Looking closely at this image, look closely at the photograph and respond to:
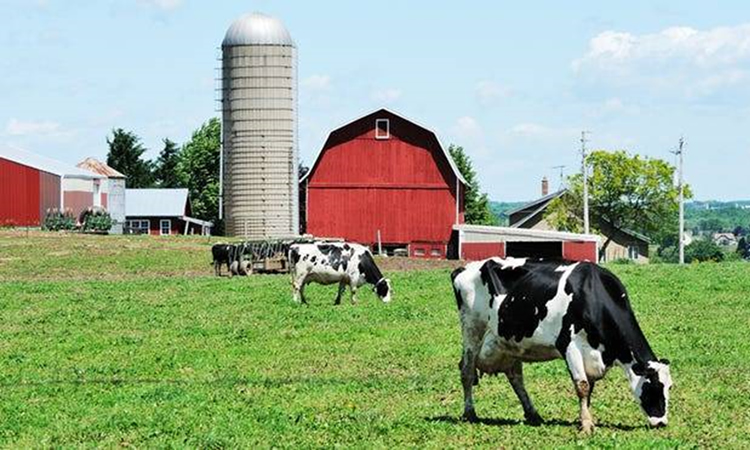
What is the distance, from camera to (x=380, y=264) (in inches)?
2221

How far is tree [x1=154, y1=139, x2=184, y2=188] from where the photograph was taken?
130 meters

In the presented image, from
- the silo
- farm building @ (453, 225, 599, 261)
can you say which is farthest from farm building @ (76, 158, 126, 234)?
farm building @ (453, 225, 599, 261)

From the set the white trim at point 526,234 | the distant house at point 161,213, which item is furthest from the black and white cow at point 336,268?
the distant house at point 161,213

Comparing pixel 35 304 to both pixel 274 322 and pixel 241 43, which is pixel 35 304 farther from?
pixel 241 43

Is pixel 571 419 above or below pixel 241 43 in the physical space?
below

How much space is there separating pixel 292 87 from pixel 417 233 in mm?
12168

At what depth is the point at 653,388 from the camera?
45.1 feet

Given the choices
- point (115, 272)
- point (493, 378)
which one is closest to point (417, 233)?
point (115, 272)

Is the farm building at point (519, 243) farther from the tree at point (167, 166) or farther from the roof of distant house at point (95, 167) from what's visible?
the tree at point (167, 166)

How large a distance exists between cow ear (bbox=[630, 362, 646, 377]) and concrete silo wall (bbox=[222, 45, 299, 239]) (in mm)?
64564

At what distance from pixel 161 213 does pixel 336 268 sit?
67978 millimetres

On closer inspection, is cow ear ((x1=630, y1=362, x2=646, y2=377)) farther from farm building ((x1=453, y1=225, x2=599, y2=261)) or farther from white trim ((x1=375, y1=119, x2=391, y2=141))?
white trim ((x1=375, y1=119, x2=391, y2=141))

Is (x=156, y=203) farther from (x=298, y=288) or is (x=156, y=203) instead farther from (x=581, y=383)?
(x=581, y=383)

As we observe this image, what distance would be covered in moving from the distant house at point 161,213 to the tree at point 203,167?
336 inches
